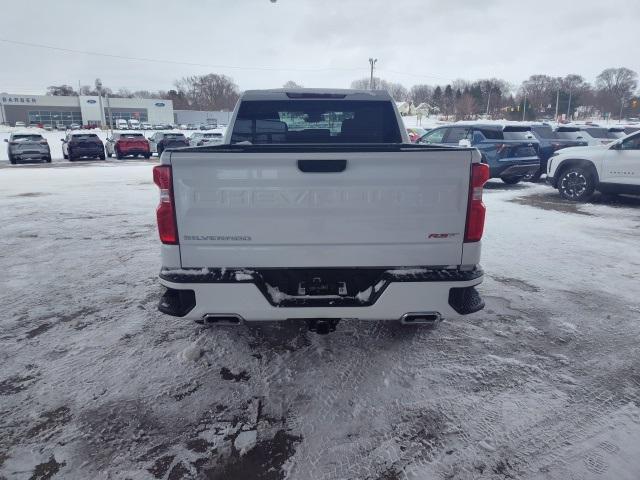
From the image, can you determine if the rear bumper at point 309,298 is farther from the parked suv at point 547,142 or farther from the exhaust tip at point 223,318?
the parked suv at point 547,142

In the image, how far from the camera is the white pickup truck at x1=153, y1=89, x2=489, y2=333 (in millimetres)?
2676

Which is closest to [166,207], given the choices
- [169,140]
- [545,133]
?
[545,133]

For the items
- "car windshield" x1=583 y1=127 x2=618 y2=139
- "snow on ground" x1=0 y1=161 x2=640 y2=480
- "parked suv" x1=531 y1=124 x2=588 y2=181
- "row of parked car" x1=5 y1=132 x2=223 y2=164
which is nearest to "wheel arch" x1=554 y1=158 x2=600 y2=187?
"parked suv" x1=531 y1=124 x2=588 y2=181

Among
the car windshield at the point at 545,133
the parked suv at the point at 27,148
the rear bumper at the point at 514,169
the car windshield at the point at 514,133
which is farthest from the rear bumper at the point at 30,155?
the car windshield at the point at 545,133

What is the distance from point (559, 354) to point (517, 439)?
1.27m

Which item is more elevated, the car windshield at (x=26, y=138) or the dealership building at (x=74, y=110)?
the dealership building at (x=74, y=110)

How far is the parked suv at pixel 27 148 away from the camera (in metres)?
21.0

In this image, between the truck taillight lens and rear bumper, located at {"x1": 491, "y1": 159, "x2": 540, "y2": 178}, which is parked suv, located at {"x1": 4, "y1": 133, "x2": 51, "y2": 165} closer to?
rear bumper, located at {"x1": 491, "y1": 159, "x2": 540, "y2": 178}

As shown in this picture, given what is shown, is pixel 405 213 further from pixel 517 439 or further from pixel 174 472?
pixel 174 472

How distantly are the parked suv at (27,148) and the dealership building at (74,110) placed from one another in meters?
79.8

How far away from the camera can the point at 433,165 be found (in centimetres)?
270

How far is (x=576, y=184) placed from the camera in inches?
421

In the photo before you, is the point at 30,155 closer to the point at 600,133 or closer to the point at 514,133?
the point at 514,133

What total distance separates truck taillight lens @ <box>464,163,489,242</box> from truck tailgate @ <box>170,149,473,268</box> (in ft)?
0.16
